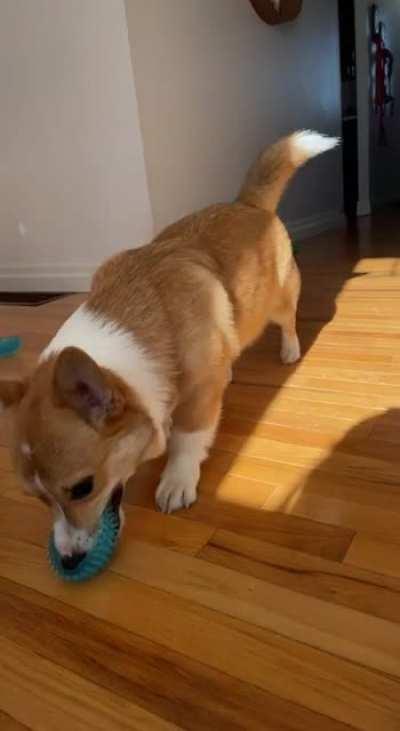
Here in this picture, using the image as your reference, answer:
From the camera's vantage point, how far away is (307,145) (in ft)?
6.82

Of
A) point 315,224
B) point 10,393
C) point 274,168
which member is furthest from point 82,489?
point 315,224

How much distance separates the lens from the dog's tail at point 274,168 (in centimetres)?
209

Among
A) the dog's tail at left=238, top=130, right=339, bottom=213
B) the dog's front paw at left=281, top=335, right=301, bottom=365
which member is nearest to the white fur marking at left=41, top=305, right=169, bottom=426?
the dog's front paw at left=281, top=335, right=301, bottom=365

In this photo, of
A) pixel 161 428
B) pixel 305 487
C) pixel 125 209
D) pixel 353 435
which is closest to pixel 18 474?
pixel 161 428

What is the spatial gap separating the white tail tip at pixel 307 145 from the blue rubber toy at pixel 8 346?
1.51 m

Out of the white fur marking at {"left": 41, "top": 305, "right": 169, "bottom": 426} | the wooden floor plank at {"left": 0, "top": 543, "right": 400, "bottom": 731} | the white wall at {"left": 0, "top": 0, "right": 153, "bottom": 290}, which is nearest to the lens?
the wooden floor plank at {"left": 0, "top": 543, "right": 400, "bottom": 731}

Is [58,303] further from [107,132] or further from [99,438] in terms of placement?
[99,438]

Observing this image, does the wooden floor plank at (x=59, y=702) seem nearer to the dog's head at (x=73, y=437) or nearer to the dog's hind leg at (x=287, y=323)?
the dog's head at (x=73, y=437)

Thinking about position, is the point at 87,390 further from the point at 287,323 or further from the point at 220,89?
the point at 220,89

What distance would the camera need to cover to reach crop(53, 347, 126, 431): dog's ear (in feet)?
3.11

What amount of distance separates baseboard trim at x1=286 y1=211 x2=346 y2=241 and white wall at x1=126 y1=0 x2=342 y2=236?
0.04 metres

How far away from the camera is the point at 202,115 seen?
11.0 ft

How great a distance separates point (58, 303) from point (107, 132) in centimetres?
106

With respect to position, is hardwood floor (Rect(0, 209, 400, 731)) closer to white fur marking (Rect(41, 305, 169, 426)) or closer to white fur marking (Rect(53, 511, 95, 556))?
white fur marking (Rect(53, 511, 95, 556))
